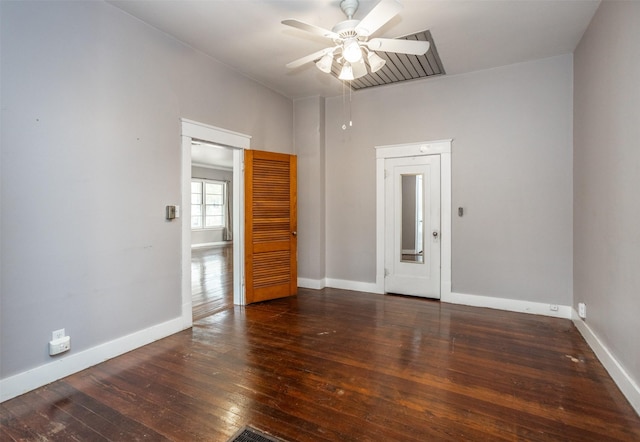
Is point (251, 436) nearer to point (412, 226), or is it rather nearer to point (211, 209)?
point (412, 226)

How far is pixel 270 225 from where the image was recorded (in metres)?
4.29

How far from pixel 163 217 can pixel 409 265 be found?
3202mm

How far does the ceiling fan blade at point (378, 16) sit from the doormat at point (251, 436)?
265cm

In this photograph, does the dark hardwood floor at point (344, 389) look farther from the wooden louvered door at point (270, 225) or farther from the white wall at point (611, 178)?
the wooden louvered door at point (270, 225)

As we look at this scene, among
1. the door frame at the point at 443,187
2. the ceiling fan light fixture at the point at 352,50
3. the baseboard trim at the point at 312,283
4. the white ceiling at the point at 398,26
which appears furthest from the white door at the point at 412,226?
the ceiling fan light fixture at the point at 352,50

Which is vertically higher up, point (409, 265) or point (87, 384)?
point (409, 265)

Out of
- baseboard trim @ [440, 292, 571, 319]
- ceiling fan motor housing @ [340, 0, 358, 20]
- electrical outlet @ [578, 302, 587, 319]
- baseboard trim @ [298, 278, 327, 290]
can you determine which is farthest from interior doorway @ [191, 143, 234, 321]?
electrical outlet @ [578, 302, 587, 319]

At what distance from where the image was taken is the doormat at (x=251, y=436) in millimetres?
1672

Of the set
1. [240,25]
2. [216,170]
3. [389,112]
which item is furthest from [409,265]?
[216,170]

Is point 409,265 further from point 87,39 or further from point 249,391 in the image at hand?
point 87,39

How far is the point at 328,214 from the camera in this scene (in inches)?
197

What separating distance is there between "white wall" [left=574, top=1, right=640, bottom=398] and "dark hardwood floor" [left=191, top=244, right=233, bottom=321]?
380cm

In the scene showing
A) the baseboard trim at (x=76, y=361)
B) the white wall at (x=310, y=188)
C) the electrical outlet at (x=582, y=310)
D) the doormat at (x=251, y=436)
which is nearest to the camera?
the doormat at (x=251, y=436)

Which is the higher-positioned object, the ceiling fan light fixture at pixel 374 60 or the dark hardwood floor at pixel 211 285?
the ceiling fan light fixture at pixel 374 60
